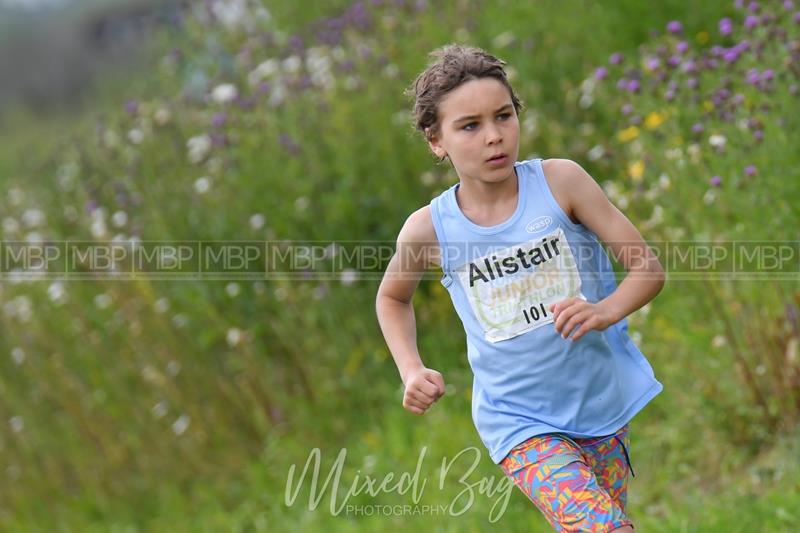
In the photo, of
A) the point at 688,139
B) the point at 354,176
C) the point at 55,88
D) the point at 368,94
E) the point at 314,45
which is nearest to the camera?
the point at 688,139

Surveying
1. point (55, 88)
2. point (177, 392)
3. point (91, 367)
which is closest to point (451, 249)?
point (177, 392)

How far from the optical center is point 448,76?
2963mm

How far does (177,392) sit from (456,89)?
373 centimetres

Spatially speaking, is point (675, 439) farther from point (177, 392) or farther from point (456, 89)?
point (177, 392)

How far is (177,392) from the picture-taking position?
626 centimetres

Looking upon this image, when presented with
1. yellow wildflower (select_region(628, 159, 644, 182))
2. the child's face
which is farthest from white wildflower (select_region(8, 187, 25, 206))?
the child's face

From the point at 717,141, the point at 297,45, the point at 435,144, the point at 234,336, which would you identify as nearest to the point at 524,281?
the point at 435,144

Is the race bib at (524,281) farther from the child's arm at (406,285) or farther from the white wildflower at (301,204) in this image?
the white wildflower at (301,204)

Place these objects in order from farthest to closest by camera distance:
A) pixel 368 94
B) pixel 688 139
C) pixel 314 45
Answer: pixel 314 45 → pixel 368 94 → pixel 688 139

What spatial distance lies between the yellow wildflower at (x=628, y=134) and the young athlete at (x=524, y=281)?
206 centimetres

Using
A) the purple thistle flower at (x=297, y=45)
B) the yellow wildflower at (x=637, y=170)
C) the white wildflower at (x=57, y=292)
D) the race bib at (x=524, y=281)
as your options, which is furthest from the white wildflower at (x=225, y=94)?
the race bib at (x=524, y=281)

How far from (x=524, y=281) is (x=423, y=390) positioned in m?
0.40

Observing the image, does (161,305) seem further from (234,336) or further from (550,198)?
(550,198)

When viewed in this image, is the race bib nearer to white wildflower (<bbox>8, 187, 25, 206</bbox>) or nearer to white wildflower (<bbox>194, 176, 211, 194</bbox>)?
white wildflower (<bbox>194, 176, 211, 194</bbox>)
